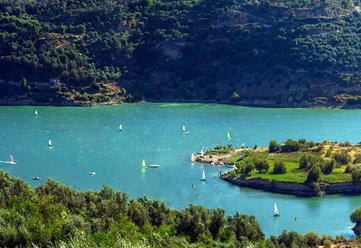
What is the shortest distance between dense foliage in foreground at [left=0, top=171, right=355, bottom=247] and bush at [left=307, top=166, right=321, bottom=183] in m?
18.4

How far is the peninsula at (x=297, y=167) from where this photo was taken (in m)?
72.5

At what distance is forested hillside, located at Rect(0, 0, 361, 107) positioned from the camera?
140 m

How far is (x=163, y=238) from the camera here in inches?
1513

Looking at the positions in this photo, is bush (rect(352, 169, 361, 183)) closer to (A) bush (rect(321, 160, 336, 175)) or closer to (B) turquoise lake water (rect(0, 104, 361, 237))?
(B) turquoise lake water (rect(0, 104, 361, 237))

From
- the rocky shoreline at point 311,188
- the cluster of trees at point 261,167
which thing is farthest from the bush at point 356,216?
the cluster of trees at point 261,167

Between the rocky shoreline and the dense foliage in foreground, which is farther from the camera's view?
the rocky shoreline

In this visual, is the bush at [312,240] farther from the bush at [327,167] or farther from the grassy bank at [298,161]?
the bush at [327,167]

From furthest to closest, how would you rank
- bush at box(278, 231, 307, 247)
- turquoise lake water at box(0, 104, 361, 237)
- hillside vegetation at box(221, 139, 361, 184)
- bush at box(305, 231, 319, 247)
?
hillside vegetation at box(221, 139, 361, 184), turquoise lake water at box(0, 104, 361, 237), bush at box(305, 231, 319, 247), bush at box(278, 231, 307, 247)

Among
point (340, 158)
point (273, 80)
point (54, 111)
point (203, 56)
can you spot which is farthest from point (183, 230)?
point (203, 56)

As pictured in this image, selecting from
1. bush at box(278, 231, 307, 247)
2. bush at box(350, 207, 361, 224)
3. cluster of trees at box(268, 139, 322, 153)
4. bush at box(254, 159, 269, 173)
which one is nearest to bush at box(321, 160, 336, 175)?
bush at box(254, 159, 269, 173)

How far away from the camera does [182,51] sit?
154 m

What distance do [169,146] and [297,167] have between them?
2237 cm

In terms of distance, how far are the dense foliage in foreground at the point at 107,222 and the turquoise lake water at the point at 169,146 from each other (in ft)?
44.1

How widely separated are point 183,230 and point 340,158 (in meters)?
37.5
